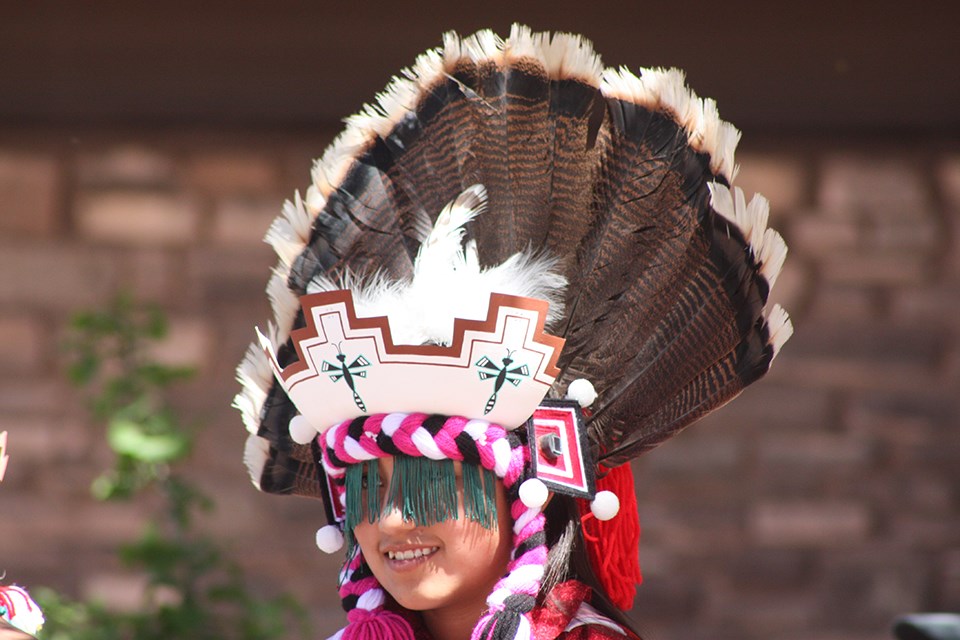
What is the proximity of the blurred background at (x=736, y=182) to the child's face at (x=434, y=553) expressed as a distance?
148 centimetres

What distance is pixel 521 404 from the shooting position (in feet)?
5.80

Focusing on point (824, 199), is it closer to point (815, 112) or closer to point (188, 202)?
point (815, 112)

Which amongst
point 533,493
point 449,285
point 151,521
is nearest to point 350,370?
point 449,285

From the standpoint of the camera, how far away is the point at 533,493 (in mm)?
1763

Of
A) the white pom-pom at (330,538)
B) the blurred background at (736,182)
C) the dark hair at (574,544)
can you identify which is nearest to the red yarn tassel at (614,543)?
the dark hair at (574,544)

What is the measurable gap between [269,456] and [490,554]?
502 millimetres

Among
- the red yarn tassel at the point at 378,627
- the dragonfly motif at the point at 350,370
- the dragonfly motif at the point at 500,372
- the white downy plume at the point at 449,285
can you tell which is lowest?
the red yarn tassel at the point at 378,627

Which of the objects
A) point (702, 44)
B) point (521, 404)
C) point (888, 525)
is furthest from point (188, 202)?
point (888, 525)

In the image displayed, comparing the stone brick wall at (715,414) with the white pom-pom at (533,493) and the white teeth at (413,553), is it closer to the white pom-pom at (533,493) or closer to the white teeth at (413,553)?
the white teeth at (413,553)

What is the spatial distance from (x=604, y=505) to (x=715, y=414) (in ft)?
5.90

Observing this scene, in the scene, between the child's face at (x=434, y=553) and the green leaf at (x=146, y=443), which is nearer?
the child's face at (x=434, y=553)

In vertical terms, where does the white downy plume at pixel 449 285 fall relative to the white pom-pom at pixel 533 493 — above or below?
above

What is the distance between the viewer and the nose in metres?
1.77

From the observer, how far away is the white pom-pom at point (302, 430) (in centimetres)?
193
